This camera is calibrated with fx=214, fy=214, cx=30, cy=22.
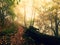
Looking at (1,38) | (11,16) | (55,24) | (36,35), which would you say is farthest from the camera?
(55,24)

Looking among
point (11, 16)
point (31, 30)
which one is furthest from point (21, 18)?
point (31, 30)

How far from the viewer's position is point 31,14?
46062 mm

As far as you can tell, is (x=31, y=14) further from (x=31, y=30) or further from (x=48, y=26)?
(x=31, y=30)

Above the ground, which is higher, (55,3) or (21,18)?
(55,3)

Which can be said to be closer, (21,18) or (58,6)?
(58,6)

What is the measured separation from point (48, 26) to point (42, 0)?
17.0ft

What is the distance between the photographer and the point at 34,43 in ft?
62.0

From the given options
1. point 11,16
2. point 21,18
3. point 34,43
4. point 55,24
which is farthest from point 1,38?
point 21,18

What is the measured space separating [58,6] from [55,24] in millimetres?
6403

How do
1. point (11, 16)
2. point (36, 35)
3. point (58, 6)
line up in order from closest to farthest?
point (36, 35)
point (11, 16)
point (58, 6)

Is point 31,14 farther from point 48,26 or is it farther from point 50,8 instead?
point 50,8

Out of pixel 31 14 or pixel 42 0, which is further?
pixel 31 14

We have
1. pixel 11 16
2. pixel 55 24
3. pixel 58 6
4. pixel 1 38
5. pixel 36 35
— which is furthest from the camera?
pixel 55 24

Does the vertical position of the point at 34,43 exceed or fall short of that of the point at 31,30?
it falls short
